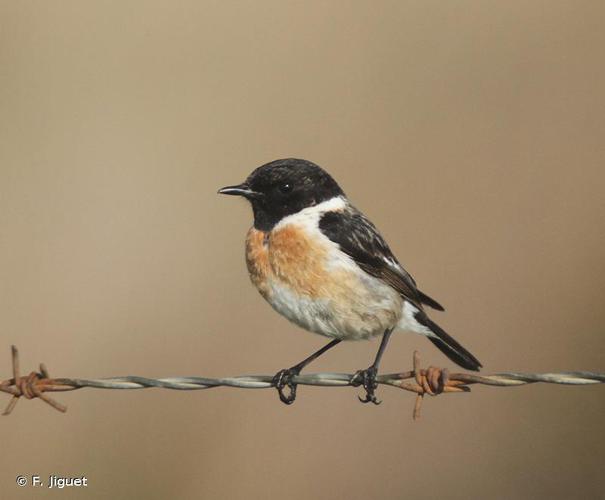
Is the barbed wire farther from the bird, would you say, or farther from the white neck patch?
the white neck patch

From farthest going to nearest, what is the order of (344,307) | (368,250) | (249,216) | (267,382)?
(249,216) < (368,250) < (344,307) < (267,382)

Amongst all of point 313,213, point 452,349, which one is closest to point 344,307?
point 313,213

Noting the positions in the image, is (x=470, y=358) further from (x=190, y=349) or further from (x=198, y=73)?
(x=198, y=73)

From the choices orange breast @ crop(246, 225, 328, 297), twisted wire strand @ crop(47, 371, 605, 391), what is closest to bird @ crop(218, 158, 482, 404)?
orange breast @ crop(246, 225, 328, 297)

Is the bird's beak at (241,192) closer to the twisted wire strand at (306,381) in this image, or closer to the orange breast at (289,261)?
the orange breast at (289,261)

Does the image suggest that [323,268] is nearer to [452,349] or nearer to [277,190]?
[277,190]

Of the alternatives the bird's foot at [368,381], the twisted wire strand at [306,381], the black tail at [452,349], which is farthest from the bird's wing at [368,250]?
the twisted wire strand at [306,381]

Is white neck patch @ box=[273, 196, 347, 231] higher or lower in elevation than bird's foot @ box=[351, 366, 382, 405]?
higher
